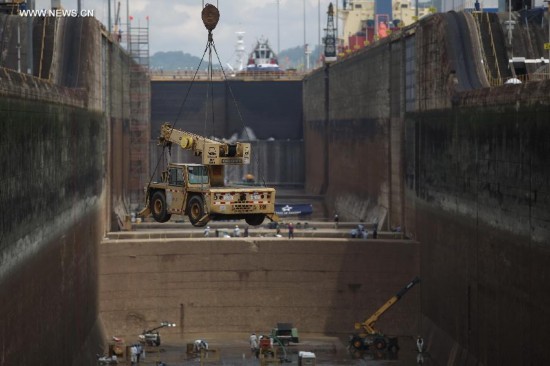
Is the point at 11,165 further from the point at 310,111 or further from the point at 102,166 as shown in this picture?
the point at 310,111

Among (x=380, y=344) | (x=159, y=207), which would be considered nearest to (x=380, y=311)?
(x=380, y=344)

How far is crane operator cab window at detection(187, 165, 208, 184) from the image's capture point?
5138cm

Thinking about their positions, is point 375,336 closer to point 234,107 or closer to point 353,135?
point 353,135

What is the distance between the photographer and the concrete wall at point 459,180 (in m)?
54.8

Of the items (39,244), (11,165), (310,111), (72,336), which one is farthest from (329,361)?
(310,111)

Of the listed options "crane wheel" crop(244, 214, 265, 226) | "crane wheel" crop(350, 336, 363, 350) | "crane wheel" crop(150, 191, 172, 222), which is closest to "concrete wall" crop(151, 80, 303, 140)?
"crane wheel" crop(350, 336, 363, 350)

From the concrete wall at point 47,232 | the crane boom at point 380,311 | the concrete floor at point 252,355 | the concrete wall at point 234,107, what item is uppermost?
the concrete wall at point 234,107

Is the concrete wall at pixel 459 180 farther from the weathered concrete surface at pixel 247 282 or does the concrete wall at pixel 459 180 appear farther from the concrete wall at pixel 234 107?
the concrete wall at pixel 234 107

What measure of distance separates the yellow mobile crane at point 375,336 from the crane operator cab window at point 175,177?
1185 inches

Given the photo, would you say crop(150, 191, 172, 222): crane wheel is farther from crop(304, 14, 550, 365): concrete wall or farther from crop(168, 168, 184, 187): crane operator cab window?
crop(304, 14, 550, 365): concrete wall

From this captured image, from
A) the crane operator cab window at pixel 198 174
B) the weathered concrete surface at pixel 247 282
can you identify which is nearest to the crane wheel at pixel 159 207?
the crane operator cab window at pixel 198 174

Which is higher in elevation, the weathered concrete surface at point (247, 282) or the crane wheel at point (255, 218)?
the crane wheel at point (255, 218)

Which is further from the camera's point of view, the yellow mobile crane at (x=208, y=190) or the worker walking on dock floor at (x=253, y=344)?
the worker walking on dock floor at (x=253, y=344)

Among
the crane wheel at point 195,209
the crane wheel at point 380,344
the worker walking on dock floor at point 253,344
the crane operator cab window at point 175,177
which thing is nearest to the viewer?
the crane wheel at point 195,209
